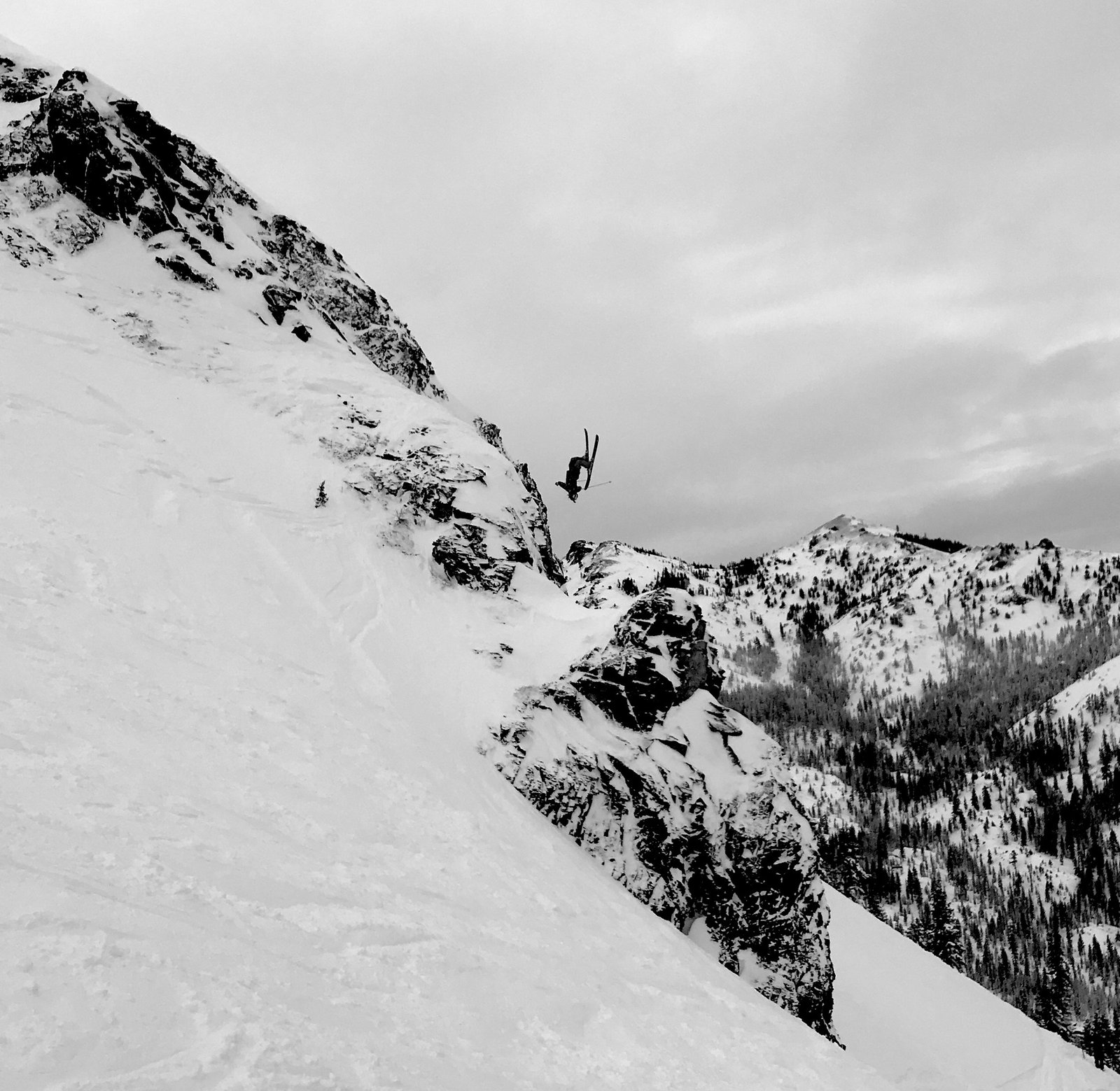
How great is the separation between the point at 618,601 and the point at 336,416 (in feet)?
37.8

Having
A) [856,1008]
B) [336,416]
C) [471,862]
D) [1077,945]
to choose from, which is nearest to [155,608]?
[471,862]

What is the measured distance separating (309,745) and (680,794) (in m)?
10.6

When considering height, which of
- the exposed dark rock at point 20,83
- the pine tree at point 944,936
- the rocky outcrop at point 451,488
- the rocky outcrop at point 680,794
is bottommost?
the pine tree at point 944,936

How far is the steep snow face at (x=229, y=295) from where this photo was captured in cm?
2264

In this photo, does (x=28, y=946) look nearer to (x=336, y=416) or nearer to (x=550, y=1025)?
(x=550, y=1025)

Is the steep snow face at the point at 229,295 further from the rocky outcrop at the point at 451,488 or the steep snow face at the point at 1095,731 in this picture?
the steep snow face at the point at 1095,731

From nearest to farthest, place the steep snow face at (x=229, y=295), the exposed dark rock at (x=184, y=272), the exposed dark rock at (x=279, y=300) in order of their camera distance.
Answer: the steep snow face at (x=229, y=295) → the exposed dark rock at (x=184, y=272) → the exposed dark rock at (x=279, y=300)

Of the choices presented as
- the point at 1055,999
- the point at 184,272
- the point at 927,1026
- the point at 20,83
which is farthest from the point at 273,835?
the point at 1055,999

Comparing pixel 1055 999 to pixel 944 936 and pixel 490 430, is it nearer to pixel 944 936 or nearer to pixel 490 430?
pixel 944 936

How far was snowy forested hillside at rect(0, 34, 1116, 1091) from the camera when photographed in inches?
233

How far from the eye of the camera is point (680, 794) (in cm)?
1812

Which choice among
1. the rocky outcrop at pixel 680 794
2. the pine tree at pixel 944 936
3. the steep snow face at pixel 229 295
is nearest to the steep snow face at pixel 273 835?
the rocky outcrop at pixel 680 794

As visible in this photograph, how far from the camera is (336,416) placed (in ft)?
80.0

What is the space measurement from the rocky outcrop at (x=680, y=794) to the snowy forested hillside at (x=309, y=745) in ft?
0.33
